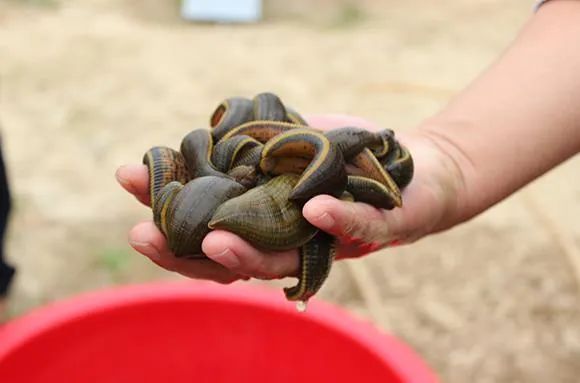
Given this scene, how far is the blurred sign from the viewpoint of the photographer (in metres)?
7.23

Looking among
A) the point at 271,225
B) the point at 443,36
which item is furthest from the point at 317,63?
the point at 271,225

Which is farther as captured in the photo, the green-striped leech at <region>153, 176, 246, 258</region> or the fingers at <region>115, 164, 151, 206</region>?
the fingers at <region>115, 164, 151, 206</region>

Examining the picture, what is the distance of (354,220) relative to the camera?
162cm

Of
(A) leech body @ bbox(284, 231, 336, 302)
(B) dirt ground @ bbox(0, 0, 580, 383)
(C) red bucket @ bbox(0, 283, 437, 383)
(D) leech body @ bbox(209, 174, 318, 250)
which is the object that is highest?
(D) leech body @ bbox(209, 174, 318, 250)

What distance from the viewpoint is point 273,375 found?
266 centimetres

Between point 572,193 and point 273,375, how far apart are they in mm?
→ 2778

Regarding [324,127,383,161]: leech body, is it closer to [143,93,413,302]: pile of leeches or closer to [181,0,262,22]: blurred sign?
[143,93,413,302]: pile of leeches

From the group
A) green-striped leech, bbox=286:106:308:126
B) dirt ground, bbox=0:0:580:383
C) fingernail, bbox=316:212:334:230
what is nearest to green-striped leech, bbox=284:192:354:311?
fingernail, bbox=316:212:334:230

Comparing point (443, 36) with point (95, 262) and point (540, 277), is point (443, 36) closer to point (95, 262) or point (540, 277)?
point (540, 277)

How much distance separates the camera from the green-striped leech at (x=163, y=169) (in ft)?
5.64

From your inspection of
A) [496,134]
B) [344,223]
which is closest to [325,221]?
[344,223]

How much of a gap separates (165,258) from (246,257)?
0.64 ft

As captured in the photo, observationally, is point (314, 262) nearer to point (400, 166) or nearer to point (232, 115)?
point (400, 166)

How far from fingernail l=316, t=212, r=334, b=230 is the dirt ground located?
1.97 m
